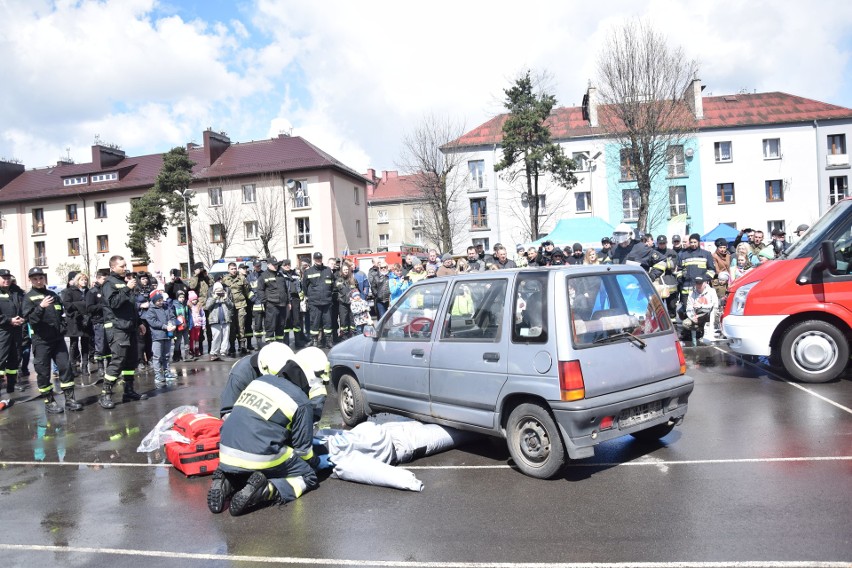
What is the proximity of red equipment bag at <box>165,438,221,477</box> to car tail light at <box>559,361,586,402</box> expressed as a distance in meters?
3.49

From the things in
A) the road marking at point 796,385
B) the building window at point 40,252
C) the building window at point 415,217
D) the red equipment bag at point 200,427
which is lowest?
the road marking at point 796,385

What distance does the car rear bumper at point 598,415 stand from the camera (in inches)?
199

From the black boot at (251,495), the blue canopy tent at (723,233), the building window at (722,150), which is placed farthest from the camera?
the building window at (722,150)

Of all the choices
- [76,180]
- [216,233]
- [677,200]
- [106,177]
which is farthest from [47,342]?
[76,180]

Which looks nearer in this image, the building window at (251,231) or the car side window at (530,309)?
the car side window at (530,309)

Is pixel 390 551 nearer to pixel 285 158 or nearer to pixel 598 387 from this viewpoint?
pixel 598 387

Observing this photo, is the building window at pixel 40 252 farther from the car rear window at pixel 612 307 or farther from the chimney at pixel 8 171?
the car rear window at pixel 612 307

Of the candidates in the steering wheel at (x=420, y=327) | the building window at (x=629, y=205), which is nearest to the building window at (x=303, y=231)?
the building window at (x=629, y=205)

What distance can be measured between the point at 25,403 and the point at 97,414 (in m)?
2.26

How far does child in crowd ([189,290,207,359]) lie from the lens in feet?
48.2

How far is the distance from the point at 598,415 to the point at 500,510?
1.10 m

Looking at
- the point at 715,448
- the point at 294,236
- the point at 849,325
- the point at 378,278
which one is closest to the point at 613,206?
the point at 294,236

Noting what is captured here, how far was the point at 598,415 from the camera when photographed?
510 centimetres

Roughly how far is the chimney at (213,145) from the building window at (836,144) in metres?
47.9
